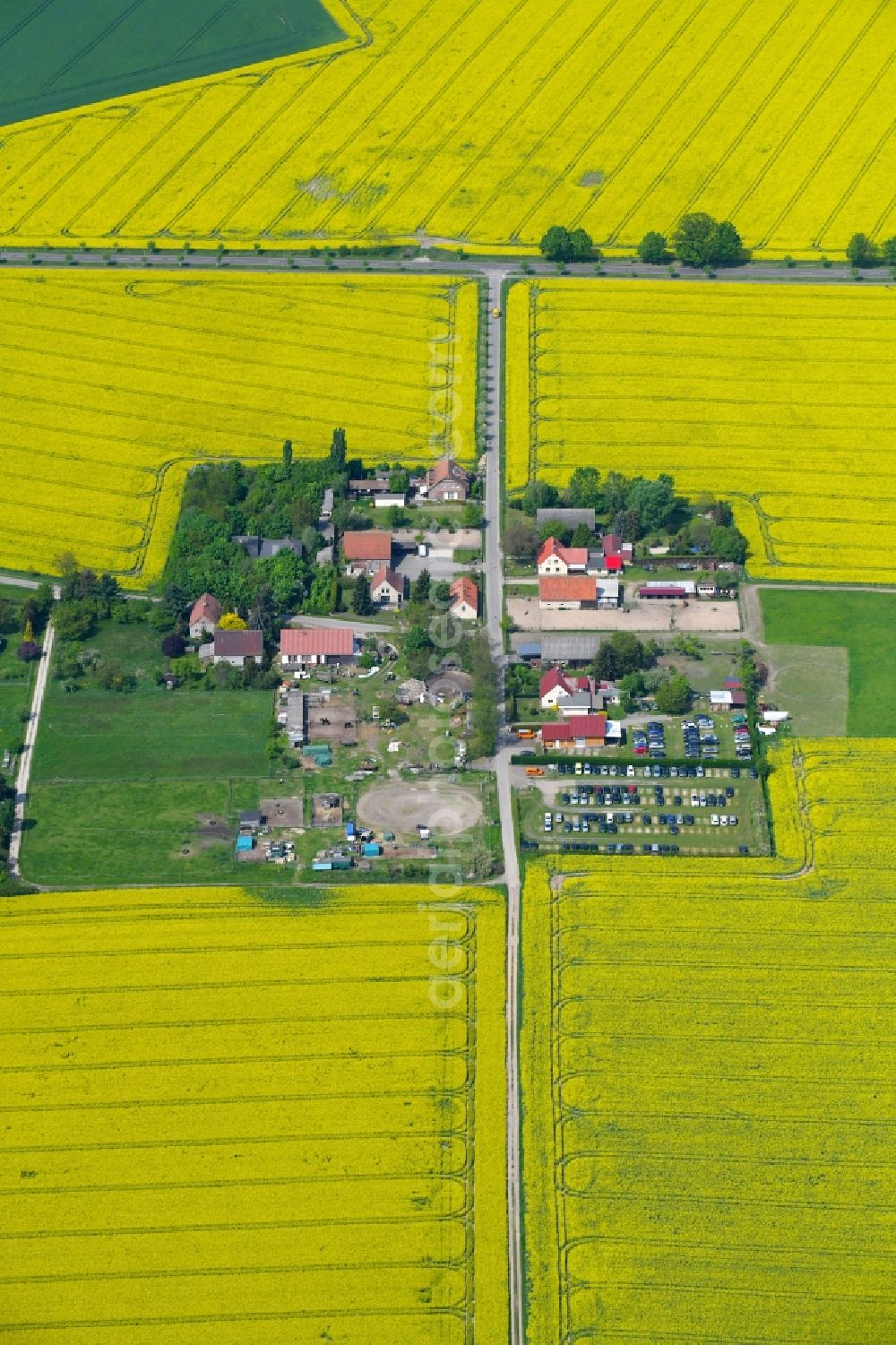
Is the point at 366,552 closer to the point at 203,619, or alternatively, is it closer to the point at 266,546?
the point at 266,546

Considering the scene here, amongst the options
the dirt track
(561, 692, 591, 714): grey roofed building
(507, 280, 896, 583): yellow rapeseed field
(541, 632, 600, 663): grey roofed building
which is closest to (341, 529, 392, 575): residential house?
(507, 280, 896, 583): yellow rapeseed field

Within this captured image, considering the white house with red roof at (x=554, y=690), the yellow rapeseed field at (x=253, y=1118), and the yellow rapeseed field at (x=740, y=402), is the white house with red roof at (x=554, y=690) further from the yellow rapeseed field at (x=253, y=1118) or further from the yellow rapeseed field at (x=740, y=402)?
the yellow rapeseed field at (x=740, y=402)

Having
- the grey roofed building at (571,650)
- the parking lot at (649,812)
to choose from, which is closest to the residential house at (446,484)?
the grey roofed building at (571,650)

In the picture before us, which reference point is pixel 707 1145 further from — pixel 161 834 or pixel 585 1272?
pixel 161 834

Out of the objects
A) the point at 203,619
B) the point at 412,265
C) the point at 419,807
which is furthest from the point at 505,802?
the point at 412,265

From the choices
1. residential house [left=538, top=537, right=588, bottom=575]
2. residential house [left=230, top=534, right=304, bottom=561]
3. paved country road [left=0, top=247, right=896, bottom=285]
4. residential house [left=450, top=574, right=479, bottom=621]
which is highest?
paved country road [left=0, top=247, right=896, bottom=285]

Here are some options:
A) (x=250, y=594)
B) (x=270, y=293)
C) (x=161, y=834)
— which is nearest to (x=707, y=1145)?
(x=161, y=834)

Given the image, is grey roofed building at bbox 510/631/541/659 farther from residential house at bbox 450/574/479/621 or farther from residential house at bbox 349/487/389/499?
residential house at bbox 349/487/389/499
